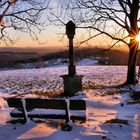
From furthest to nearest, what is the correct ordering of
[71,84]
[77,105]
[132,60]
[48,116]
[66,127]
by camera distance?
1. [132,60]
2. [71,84]
3. [48,116]
4. [77,105]
5. [66,127]

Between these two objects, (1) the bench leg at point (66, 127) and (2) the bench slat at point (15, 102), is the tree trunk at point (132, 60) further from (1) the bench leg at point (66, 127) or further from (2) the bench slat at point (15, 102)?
(1) the bench leg at point (66, 127)

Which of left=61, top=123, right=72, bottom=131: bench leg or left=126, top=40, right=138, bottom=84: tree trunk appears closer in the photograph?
left=61, top=123, right=72, bottom=131: bench leg

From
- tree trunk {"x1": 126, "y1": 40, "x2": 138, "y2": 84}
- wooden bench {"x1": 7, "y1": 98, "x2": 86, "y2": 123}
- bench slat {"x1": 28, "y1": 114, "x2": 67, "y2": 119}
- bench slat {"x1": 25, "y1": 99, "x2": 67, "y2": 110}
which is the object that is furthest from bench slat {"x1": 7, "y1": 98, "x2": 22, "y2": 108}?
tree trunk {"x1": 126, "y1": 40, "x2": 138, "y2": 84}

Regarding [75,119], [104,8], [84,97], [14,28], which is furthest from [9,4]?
[75,119]

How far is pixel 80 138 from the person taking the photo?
8.51m

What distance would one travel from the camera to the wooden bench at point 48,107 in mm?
9695

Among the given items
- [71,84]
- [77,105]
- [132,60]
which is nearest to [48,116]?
[77,105]

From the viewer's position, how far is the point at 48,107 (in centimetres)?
977

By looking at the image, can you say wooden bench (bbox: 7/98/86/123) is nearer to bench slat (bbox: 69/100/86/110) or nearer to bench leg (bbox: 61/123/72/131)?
bench slat (bbox: 69/100/86/110)

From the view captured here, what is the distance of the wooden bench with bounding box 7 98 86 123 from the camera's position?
9695 mm

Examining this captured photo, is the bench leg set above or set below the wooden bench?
below

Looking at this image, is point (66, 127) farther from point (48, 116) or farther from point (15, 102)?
point (15, 102)

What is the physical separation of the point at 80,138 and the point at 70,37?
10.7 m

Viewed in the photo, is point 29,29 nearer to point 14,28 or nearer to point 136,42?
point 14,28
